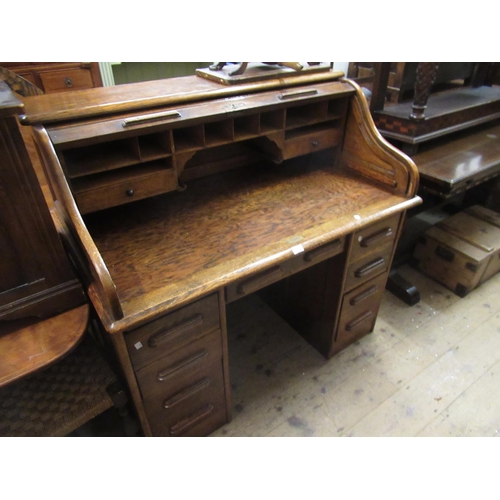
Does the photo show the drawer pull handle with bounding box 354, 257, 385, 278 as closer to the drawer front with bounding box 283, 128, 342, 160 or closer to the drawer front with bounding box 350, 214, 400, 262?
the drawer front with bounding box 350, 214, 400, 262

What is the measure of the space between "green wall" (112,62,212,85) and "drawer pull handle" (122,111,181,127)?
77.6 inches

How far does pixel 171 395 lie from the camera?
3.99 feet

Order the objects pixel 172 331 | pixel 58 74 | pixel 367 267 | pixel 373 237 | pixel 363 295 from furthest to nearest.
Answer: pixel 58 74 < pixel 363 295 < pixel 367 267 < pixel 373 237 < pixel 172 331

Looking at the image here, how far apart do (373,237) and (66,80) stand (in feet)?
6.13

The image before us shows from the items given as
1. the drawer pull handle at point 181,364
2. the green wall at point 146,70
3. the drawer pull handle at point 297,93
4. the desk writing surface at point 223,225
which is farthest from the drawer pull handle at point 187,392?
the green wall at point 146,70

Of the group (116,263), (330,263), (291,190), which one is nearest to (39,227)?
(116,263)

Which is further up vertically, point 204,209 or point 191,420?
point 204,209

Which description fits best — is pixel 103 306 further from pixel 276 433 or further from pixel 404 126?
pixel 404 126

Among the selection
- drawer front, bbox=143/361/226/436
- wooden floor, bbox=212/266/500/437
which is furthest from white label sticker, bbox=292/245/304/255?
wooden floor, bbox=212/266/500/437

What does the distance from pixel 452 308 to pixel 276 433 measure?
4.12 feet

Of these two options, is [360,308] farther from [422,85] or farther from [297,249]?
[422,85]

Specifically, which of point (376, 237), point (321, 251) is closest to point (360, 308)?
point (376, 237)

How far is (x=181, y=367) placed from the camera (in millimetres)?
1171

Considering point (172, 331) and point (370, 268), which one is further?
point (370, 268)
